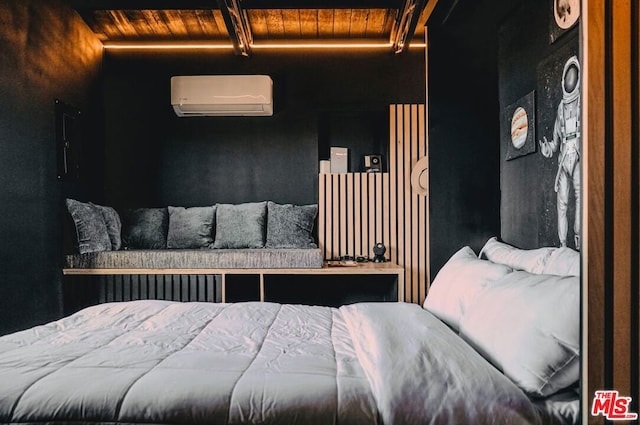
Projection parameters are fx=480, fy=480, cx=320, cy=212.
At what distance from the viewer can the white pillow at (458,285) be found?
210 centimetres

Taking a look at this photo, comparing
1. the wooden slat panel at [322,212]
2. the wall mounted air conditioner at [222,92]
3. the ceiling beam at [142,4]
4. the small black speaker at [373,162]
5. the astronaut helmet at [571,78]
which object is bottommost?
the wooden slat panel at [322,212]

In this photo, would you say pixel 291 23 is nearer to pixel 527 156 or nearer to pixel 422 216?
pixel 422 216

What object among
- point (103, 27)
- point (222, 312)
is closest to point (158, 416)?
point (222, 312)

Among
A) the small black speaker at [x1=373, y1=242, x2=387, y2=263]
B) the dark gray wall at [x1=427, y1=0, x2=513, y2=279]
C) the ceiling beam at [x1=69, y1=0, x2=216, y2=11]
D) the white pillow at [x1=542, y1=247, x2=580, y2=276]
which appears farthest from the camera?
the small black speaker at [x1=373, y1=242, x2=387, y2=263]

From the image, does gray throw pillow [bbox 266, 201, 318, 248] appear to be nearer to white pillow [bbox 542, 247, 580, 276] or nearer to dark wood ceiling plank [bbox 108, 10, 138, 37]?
dark wood ceiling plank [bbox 108, 10, 138, 37]

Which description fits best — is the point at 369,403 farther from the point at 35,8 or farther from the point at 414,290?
the point at 35,8

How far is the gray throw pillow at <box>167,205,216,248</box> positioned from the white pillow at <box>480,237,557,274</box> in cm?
267

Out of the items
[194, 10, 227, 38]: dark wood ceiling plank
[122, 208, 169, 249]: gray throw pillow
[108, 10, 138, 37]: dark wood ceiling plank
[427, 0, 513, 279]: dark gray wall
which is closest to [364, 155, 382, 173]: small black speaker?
[427, 0, 513, 279]: dark gray wall

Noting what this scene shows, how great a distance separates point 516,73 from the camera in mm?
3082

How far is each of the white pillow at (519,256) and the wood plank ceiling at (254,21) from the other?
1.88 metres

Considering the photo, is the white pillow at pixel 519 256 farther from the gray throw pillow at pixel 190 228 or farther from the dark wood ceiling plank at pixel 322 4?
the gray throw pillow at pixel 190 228

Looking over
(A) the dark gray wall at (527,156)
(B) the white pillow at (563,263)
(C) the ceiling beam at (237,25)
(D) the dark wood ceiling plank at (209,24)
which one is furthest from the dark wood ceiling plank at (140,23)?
(B) the white pillow at (563,263)

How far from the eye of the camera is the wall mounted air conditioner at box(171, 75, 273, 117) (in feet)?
15.2

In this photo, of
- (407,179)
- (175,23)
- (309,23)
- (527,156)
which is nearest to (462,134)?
(527,156)
